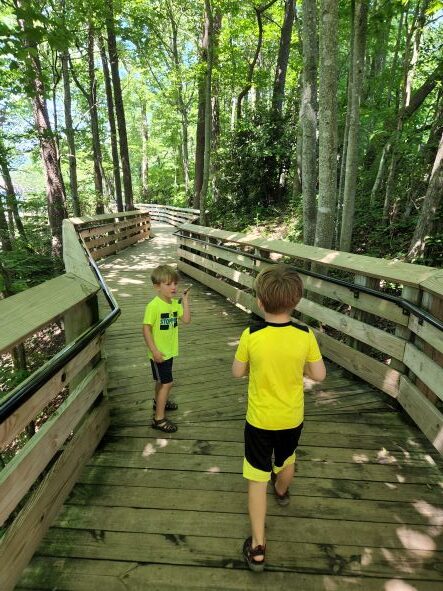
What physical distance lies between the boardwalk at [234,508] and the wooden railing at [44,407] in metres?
0.16

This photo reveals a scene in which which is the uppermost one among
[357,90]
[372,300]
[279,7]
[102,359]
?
[279,7]

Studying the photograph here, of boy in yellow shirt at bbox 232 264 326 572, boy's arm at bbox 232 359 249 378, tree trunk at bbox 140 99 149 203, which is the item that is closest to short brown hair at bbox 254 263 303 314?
boy in yellow shirt at bbox 232 264 326 572

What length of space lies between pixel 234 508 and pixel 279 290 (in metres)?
1.50

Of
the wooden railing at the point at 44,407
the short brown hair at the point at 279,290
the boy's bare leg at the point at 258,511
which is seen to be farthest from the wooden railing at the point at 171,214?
the boy's bare leg at the point at 258,511

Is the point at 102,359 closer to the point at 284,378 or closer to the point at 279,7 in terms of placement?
the point at 284,378

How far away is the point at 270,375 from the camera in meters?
2.05

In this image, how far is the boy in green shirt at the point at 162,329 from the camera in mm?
3151

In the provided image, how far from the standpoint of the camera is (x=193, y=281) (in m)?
9.17

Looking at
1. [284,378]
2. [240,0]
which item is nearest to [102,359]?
[284,378]

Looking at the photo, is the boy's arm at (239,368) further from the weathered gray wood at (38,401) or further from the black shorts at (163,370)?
the black shorts at (163,370)

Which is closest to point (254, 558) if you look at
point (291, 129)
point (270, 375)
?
point (270, 375)

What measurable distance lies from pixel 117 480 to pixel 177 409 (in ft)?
3.48

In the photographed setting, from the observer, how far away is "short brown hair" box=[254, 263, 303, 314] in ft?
6.48

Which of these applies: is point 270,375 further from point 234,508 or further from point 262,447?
point 234,508
